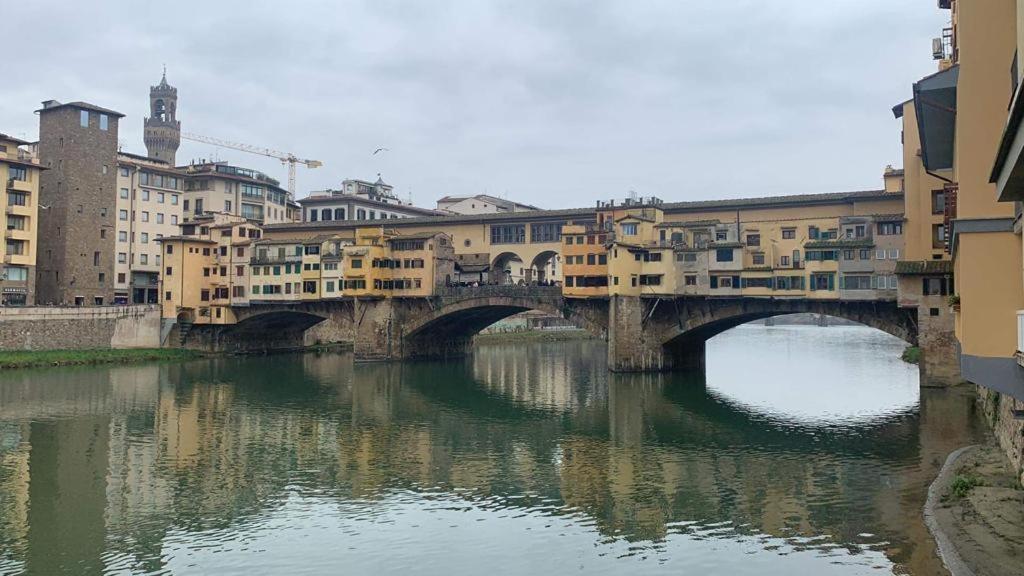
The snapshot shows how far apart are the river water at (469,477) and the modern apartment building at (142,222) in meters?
27.9

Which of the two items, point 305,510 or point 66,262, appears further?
point 66,262

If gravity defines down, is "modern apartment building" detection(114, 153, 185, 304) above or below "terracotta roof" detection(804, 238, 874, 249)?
above

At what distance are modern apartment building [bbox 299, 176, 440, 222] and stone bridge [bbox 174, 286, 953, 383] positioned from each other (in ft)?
52.2

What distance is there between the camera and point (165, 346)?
72.3 meters

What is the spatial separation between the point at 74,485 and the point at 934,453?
29.0 meters

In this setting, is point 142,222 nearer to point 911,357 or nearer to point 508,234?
point 508,234

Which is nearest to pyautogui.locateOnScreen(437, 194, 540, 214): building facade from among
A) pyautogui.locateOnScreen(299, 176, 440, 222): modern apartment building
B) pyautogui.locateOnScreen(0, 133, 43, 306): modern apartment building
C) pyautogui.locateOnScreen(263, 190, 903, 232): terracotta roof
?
pyautogui.locateOnScreen(299, 176, 440, 222): modern apartment building

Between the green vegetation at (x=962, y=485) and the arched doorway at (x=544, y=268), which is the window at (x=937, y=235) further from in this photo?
the arched doorway at (x=544, y=268)

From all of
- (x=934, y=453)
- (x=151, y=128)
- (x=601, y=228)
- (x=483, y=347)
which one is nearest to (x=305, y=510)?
(x=934, y=453)

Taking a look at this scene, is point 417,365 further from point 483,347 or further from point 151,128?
point 151,128

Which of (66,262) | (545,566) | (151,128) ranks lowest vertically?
(545,566)

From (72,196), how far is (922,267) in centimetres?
6670

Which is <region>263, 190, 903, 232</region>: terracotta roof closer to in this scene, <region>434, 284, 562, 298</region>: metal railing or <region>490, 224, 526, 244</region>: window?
<region>490, 224, 526, 244</region>: window

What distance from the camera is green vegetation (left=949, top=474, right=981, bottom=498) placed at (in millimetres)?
20594
